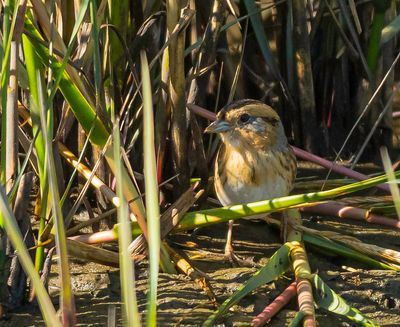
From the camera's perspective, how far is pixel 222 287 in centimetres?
397

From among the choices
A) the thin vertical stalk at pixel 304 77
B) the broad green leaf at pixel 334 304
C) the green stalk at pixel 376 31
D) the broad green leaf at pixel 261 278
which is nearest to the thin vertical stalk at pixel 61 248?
the broad green leaf at pixel 261 278

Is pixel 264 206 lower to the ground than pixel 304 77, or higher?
lower

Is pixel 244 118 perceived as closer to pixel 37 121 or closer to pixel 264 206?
pixel 264 206

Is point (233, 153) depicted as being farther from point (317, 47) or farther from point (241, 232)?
point (317, 47)

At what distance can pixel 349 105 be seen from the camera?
5379 mm

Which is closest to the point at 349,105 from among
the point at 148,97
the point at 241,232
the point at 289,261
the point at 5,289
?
the point at 241,232

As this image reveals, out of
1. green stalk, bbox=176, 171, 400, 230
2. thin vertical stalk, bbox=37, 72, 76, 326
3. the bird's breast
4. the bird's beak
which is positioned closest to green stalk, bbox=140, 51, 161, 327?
thin vertical stalk, bbox=37, 72, 76, 326

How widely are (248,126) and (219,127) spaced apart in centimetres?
18

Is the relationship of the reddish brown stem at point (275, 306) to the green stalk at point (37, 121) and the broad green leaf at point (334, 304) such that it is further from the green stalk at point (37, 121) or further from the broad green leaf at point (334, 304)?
the green stalk at point (37, 121)

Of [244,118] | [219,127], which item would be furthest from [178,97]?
[244,118]

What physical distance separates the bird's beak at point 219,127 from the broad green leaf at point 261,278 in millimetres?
611

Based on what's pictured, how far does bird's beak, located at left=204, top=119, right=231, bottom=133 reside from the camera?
4.24 meters

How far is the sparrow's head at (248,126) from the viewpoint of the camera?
14.2 feet

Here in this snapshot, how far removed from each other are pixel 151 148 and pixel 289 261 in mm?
1894
